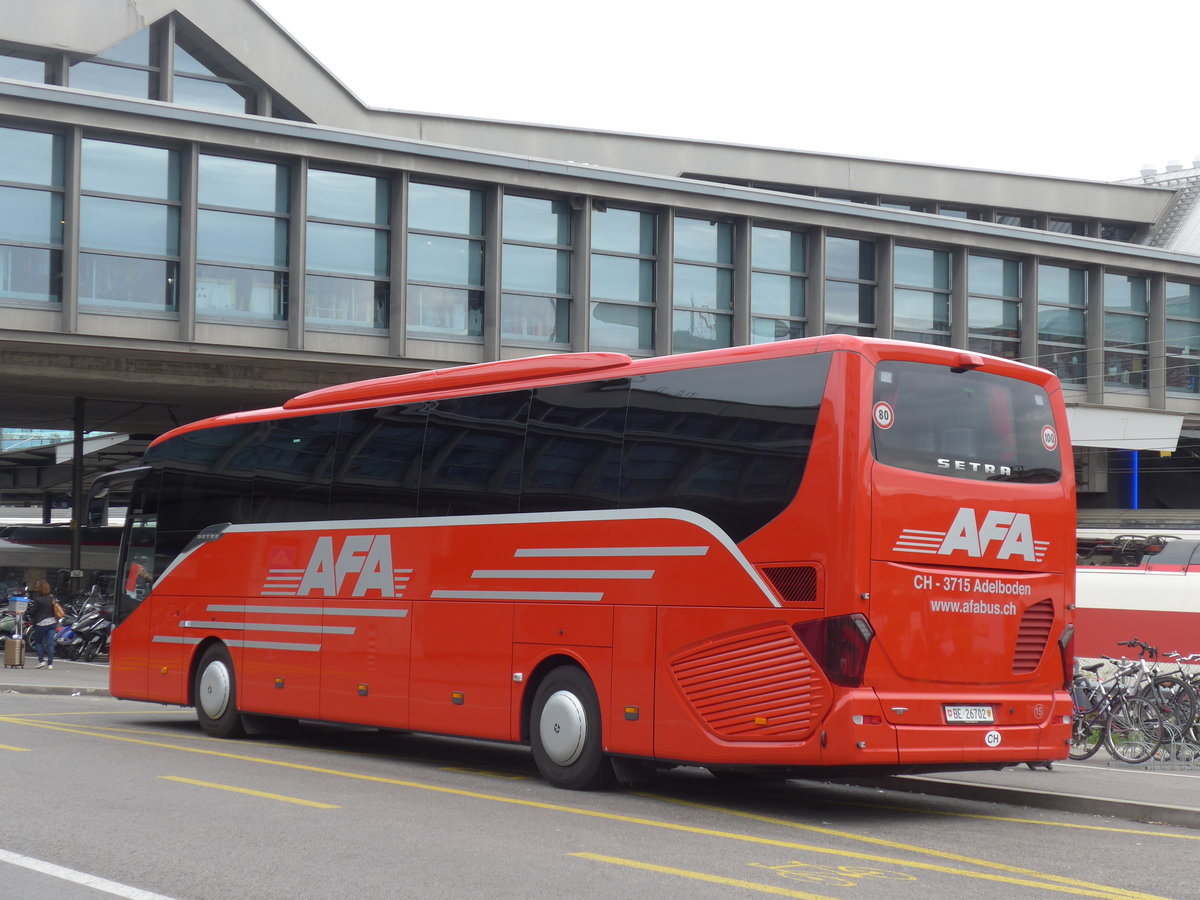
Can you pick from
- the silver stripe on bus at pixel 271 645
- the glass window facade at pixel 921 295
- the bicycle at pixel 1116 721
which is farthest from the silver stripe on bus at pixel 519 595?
the glass window facade at pixel 921 295

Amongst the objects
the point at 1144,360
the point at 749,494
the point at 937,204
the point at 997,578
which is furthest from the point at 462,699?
the point at 937,204

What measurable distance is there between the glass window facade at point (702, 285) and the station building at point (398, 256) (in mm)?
50

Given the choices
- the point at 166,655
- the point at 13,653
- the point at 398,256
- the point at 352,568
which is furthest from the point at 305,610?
the point at 13,653

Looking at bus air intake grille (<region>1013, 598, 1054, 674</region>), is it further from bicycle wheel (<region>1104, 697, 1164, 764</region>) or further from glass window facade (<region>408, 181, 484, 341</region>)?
glass window facade (<region>408, 181, 484, 341</region>)

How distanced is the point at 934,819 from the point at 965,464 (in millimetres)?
2620

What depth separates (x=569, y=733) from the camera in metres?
11.9

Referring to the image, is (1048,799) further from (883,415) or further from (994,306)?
(994,306)

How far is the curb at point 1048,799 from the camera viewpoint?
1048 cm

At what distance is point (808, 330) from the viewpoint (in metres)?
33.7

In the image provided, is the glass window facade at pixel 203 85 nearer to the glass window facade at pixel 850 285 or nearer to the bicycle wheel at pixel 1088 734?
the glass window facade at pixel 850 285

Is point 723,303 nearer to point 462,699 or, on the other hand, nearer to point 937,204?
point 937,204

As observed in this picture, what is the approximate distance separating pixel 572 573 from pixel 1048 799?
4166 mm

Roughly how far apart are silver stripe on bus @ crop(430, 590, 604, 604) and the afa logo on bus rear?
2.69 m

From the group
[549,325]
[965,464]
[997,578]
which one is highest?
[549,325]
